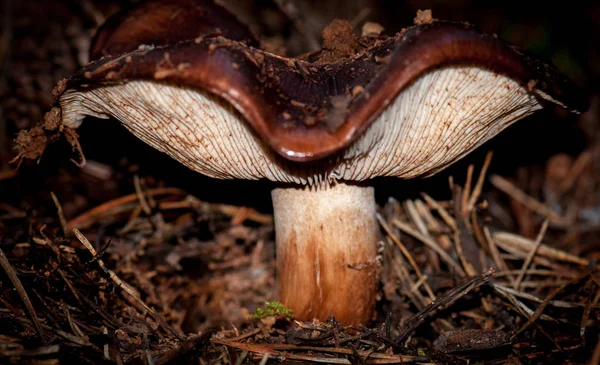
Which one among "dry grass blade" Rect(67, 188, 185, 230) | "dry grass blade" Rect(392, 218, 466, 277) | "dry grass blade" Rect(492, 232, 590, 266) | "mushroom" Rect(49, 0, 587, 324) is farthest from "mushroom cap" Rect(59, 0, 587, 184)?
"dry grass blade" Rect(492, 232, 590, 266)

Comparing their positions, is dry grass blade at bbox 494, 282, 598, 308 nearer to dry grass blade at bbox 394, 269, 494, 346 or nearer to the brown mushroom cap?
dry grass blade at bbox 394, 269, 494, 346

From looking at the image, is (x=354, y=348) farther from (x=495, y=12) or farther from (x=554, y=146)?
(x=495, y=12)

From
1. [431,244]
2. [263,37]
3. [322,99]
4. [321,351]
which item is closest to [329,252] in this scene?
[321,351]

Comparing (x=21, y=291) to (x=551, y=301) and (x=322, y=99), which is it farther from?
(x=551, y=301)

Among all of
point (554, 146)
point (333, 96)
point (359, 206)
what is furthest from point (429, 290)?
point (554, 146)

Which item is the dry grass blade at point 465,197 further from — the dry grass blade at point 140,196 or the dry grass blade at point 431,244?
the dry grass blade at point 140,196

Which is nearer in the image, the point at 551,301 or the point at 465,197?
the point at 551,301
